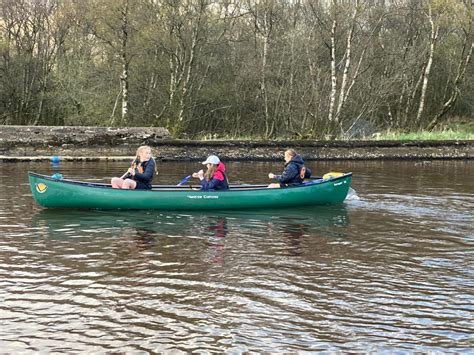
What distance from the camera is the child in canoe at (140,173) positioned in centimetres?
1217

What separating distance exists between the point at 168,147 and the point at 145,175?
1417cm

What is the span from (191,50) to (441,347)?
89.2ft

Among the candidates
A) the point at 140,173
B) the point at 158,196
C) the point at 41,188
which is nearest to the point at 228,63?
the point at 140,173

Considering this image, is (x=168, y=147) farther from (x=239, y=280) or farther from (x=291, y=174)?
(x=239, y=280)

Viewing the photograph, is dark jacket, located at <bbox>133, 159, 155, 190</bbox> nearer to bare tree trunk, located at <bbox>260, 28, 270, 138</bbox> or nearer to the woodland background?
the woodland background

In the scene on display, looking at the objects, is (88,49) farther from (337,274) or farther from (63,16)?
(337,274)

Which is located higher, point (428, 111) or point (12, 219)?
point (428, 111)

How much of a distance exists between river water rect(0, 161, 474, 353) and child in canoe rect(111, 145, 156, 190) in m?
0.59

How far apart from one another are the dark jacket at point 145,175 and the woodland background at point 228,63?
57.6 feet

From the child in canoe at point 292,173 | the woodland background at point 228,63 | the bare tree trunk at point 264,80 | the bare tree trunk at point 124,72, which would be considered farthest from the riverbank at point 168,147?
the child in canoe at point 292,173

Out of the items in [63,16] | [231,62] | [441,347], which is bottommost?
[441,347]

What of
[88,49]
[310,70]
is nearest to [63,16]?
[88,49]

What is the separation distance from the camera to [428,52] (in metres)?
34.6

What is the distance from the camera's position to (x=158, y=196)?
471 inches
